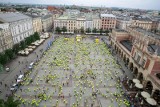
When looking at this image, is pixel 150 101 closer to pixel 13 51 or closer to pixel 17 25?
pixel 13 51

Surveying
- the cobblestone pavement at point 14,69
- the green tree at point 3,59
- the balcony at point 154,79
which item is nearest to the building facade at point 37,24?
the cobblestone pavement at point 14,69

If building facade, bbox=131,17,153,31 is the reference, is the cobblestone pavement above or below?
below

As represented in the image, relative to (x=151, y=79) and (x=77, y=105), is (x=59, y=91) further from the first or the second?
(x=151, y=79)

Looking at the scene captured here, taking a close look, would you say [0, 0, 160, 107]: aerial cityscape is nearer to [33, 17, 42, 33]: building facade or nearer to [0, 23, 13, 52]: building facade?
[0, 23, 13, 52]: building facade

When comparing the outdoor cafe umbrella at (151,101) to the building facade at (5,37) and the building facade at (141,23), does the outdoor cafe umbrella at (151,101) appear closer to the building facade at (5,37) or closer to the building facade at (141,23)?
the building facade at (5,37)

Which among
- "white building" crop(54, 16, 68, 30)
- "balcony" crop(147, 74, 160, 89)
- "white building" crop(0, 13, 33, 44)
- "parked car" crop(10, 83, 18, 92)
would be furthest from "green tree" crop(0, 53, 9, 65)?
"white building" crop(54, 16, 68, 30)

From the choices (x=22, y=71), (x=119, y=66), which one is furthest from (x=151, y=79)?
(x=22, y=71)
